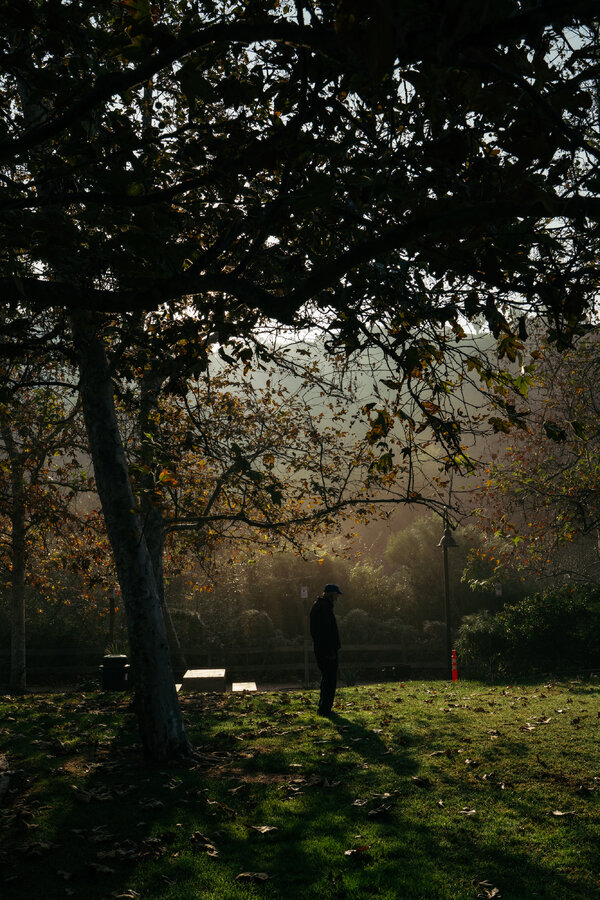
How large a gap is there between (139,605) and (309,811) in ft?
9.91

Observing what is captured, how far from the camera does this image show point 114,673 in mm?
14852

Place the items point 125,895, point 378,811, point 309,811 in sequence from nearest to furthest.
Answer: point 125,895 < point 378,811 < point 309,811

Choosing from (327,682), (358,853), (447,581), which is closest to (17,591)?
(327,682)

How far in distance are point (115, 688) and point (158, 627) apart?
7.99 meters

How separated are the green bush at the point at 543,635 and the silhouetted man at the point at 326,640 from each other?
34.9 feet

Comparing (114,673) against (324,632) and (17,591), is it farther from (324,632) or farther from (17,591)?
(324,632)

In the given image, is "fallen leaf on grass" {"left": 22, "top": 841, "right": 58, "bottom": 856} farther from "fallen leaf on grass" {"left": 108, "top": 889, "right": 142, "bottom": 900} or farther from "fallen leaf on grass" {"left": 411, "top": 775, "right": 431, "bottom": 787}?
"fallen leaf on grass" {"left": 411, "top": 775, "right": 431, "bottom": 787}

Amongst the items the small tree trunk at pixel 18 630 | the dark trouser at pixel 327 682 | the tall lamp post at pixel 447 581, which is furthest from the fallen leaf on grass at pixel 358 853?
the small tree trunk at pixel 18 630

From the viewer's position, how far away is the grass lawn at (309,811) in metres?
4.47

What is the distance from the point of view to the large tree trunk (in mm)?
7727

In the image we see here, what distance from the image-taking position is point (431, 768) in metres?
7.25

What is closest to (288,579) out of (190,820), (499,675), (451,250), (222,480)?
(499,675)

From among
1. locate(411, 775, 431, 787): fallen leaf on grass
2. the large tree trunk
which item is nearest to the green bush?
locate(411, 775, 431, 787): fallen leaf on grass

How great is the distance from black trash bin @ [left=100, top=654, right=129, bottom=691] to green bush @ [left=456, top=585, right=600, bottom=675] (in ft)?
34.1
